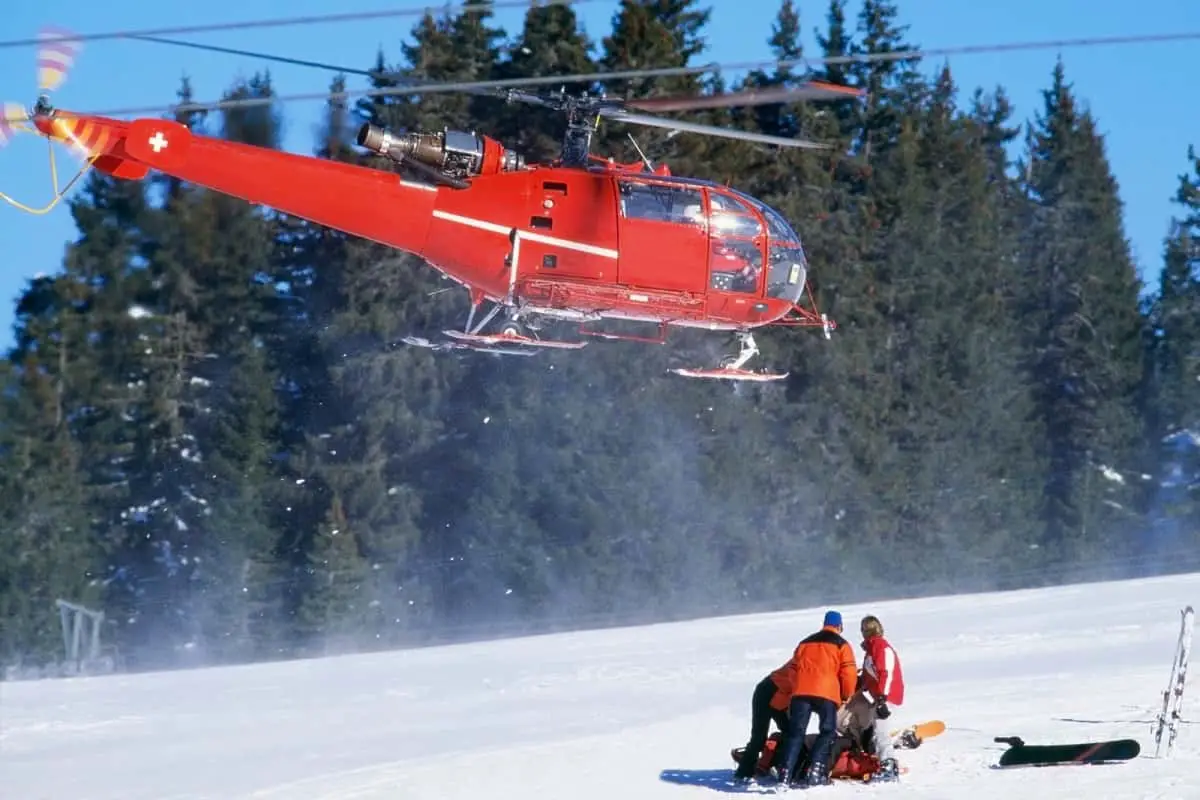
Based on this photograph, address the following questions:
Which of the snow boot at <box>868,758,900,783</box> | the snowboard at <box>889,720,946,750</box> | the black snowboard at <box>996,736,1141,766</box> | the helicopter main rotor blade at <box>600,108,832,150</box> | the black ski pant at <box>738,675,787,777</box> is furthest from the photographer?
the helicopter main rotor blade at <box>600,108,832,150</box>

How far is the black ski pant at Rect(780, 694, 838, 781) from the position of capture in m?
12.0

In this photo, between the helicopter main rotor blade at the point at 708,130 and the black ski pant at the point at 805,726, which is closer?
the black ski pant at the point at 805,726

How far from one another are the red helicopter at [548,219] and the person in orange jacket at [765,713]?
5.89 meters

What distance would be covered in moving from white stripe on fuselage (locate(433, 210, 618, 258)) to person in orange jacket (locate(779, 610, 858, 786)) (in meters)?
6.59

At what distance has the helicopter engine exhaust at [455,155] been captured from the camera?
16.9 metres

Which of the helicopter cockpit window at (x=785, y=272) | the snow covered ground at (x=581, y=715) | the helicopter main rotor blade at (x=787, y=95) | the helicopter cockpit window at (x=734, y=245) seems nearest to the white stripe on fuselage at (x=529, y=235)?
the helicopter cockpit window at (x=734, y=245)

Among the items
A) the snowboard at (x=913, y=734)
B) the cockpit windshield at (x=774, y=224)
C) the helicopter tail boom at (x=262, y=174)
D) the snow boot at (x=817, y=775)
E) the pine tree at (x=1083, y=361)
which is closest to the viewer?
the snow boot at (x=817, y=775)

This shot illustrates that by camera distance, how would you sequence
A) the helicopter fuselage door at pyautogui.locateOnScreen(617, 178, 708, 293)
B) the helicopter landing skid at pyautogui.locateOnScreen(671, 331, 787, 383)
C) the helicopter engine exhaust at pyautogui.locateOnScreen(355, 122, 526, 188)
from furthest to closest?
1. the helicopter landing skid at pyautogui.locateOnScreen(671, 331, 787, 383)
2. the helicopter fuselage door at pyautogui.locateOnScreen(617, 178, 708, 293)
3. the helicopter engine exhaust at pyautogui.locateOnScreen(355, 122, 526, 188)

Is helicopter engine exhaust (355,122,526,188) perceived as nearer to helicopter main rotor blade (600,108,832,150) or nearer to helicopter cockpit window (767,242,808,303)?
helicopter main rotor blade (600,108,832,150)

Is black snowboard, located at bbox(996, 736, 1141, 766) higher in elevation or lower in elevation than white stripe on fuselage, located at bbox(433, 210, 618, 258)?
lower

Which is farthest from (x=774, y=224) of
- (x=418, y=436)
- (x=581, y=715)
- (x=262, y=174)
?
(x=418, y=436)

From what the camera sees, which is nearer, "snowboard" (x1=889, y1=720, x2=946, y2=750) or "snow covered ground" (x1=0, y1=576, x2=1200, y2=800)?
"snow covered ground" (x1=0, y1=576, x2=1200, y2=800)

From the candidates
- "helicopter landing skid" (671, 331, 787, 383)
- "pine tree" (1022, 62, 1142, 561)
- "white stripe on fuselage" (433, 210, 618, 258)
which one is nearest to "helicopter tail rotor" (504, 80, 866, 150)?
"white stripe on fuselage" (433, 210, 618, 258)

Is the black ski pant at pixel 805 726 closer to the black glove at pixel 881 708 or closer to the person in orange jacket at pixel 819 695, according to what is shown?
the person in orange jacket at pixel 819 695
